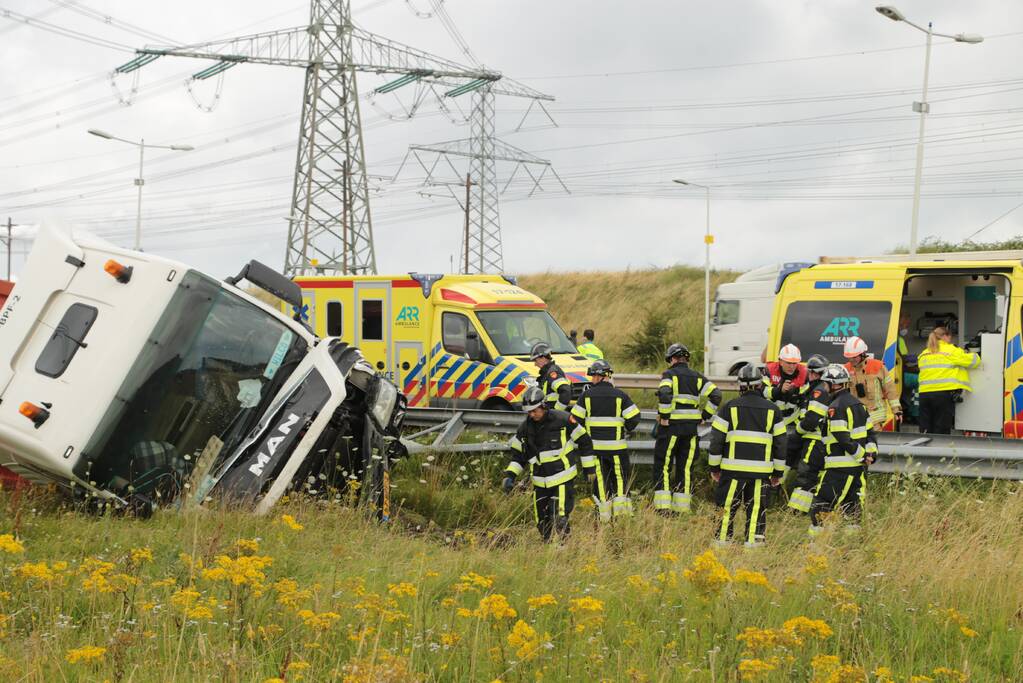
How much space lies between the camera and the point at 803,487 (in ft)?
32.3

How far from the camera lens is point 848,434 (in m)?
8.77

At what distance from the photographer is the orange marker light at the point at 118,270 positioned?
25.1ft

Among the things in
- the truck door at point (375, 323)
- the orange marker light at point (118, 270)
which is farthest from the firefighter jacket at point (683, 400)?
the truck door at point (375, 323)

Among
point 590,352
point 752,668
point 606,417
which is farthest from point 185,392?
point 590,352

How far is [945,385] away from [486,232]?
111 ft

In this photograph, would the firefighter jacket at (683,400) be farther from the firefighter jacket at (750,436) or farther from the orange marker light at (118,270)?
the orange marker light at (118,270)

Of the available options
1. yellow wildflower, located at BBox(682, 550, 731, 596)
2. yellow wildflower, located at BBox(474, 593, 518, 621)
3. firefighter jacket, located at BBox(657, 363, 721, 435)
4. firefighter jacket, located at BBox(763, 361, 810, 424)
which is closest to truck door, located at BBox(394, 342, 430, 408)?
firefighter jacket, located at BBox(657, 363, 721, 435)

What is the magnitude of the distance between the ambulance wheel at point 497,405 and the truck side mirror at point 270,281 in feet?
19.4

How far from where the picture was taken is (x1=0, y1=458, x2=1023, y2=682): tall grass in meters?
4.72

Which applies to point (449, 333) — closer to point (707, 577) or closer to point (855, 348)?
point (855, 348)

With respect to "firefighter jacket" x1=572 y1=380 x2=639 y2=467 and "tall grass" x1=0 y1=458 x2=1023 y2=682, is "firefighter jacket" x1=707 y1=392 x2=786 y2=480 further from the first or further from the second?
"firefighter jacket" x1=572 y1=380 x2=639 y2=467

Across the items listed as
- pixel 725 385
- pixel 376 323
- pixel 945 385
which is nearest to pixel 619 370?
pixel 725 385

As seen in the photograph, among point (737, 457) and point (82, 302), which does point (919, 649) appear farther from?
point (82, 302)

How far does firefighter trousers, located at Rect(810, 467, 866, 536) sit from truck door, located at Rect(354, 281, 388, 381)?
8034 millimetres
